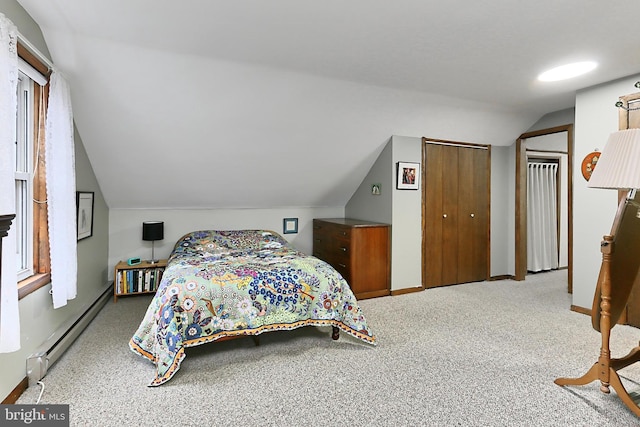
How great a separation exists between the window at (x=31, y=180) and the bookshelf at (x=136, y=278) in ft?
4.81

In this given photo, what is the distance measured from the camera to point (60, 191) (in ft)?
7.93

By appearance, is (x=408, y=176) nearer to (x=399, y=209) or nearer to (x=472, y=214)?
(x=399, y=209)

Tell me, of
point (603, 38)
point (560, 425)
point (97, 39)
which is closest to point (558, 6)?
point (603, 38)

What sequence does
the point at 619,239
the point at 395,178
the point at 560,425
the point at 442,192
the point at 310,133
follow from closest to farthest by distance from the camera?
the point at 560,425
the point at 619,239
the point at 310,133
the point at 395,178
the point at 442,192

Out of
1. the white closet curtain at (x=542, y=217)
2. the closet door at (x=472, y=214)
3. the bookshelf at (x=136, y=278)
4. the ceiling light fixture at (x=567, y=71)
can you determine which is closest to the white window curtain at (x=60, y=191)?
the bookshelf at (x=136, y=278)

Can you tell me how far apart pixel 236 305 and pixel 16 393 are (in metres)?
1.29

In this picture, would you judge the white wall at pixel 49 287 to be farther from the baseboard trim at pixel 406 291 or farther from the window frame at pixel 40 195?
the baseboard trim at pixel 406 291

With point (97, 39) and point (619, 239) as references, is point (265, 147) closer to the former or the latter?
point (97, 39)

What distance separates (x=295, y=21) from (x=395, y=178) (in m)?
2.45

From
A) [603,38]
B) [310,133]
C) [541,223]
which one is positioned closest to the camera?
[603,38]

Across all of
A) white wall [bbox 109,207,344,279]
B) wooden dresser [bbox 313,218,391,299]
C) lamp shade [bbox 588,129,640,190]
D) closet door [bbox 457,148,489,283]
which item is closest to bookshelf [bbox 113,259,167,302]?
white wall [bbox 109,207,344,279]

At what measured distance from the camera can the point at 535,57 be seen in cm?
273

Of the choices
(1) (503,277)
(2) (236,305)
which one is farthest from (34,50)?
(1) (503,277)

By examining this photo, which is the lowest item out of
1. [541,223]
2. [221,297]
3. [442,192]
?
[221,297]
